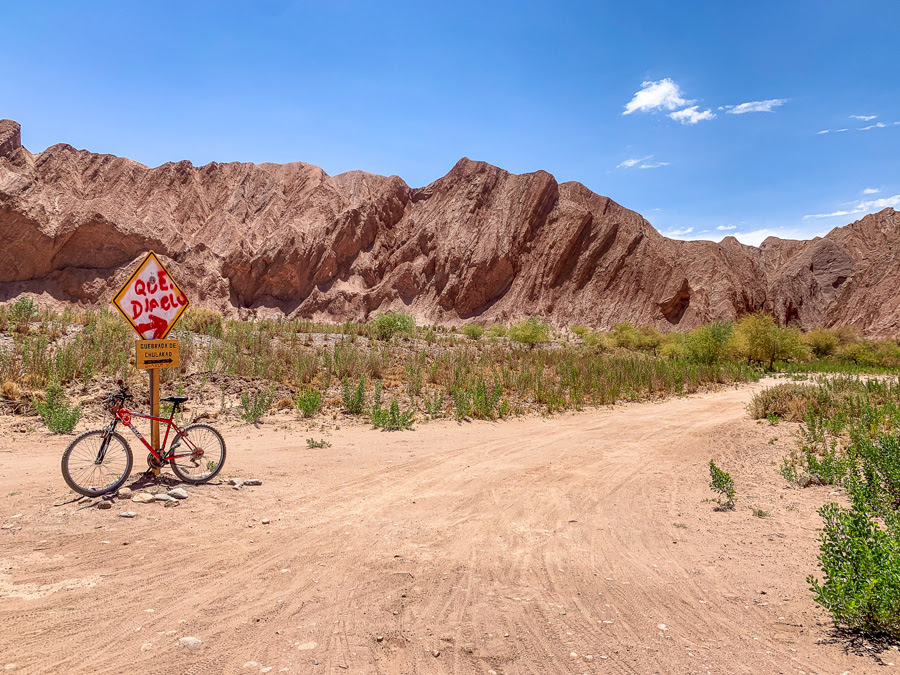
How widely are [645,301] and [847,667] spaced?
5348cm

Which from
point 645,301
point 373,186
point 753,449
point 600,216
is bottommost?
point 753,449

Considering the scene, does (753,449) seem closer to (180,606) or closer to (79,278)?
(180,606)

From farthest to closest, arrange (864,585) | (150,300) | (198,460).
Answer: (198,460)
(150,300)
(864,585)

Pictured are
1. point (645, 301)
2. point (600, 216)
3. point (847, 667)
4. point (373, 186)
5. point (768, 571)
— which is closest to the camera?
point (847, 667)

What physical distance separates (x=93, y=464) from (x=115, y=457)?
8.4 inches

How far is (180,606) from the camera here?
352 cm

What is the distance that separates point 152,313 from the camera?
6.67 metres

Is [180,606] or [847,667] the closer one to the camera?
[847,667]

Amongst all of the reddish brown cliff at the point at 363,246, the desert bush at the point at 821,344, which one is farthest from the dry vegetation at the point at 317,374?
the reddish brown cliff at the point at 363,246

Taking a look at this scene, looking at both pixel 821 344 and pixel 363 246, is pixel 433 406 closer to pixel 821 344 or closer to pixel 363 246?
pixel 821 344

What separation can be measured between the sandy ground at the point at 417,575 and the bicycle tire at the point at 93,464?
208mm

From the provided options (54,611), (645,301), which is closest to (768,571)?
(54,611)

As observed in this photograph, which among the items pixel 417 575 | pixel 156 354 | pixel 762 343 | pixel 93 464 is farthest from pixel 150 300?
pixel 762 343

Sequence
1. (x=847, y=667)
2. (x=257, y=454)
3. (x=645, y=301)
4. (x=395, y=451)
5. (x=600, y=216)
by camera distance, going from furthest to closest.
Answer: (x=600, y=216), (x=645, y=301), (x=395, y=451), (x=257, y=454), (x=847, y=667)
